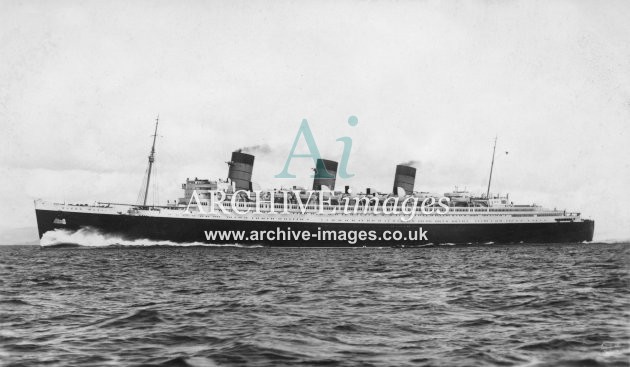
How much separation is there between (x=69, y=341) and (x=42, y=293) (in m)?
5.76

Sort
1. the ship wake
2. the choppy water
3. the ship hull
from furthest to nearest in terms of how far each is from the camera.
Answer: the ship hull < the ship wake < the choppy water

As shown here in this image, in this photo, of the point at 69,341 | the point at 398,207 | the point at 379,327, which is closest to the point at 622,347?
the point at 379,327

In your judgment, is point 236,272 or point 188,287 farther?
point 236,272

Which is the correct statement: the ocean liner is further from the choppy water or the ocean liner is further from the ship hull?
the choppy water

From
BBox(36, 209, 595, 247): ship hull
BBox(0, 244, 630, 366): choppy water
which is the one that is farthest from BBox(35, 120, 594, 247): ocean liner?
BBox(0, 244, 630, 366): choppy water

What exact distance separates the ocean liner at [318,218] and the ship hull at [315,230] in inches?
2.9

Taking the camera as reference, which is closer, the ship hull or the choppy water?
the choppy water

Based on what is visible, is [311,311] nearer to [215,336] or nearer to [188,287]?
[215,336]

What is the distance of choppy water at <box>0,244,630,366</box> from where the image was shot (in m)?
6.78

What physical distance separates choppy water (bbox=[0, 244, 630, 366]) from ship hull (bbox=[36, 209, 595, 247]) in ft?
87.4

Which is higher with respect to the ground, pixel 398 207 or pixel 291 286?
pixel 398 207

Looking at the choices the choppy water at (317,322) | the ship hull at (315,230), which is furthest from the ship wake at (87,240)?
the choppy water at (317,322)

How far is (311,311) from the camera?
1002 centimetres

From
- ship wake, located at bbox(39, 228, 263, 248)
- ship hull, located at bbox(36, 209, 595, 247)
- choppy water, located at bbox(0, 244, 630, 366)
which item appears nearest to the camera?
choppy water, located at bbox(0, 244, 630, 366)
